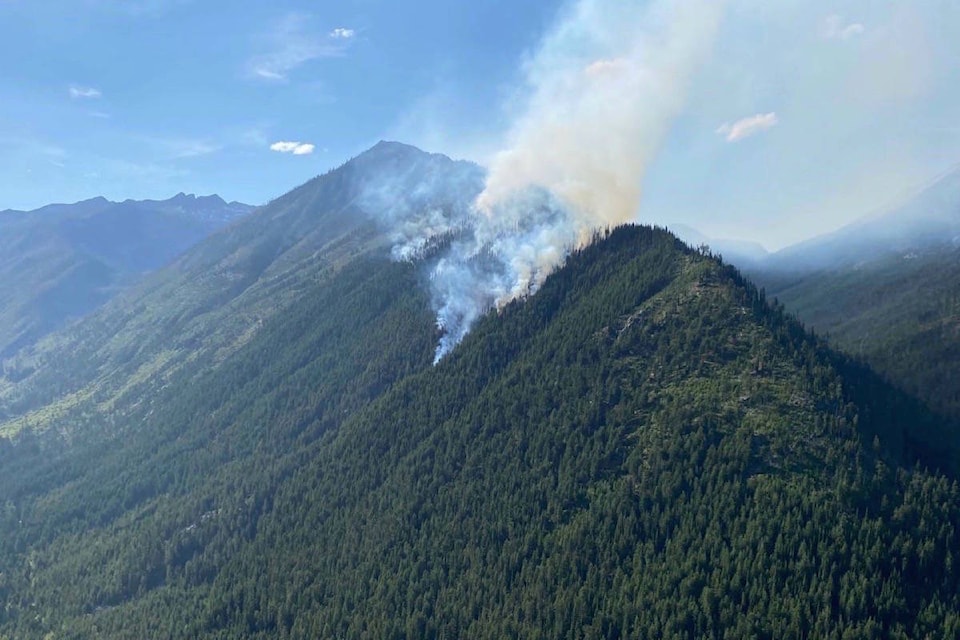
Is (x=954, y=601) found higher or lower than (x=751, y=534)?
lower

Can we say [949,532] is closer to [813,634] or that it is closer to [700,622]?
[813,634]

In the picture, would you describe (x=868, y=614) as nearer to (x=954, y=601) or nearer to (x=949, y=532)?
(x=954, y=601)

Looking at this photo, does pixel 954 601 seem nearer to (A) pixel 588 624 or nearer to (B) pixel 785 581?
(B) pixel 785 581

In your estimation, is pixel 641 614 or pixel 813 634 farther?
pixel 641 614

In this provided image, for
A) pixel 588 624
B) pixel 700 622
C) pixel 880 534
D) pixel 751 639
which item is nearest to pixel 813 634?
pixel 751 639

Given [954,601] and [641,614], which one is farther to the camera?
[641,614]

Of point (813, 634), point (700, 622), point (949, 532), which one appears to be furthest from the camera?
point (949, 532)

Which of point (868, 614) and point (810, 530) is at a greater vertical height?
point (810, 530)

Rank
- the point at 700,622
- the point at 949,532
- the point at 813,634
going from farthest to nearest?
the point at 949,532
the point at 700,622
the point at 813,634

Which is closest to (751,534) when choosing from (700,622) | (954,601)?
(700,622)
